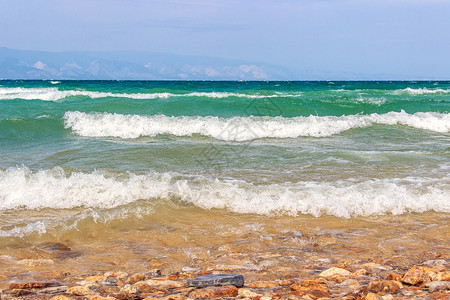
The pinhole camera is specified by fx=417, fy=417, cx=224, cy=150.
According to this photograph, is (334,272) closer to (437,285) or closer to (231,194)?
(437,285)

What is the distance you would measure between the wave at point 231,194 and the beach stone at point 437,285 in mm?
2279

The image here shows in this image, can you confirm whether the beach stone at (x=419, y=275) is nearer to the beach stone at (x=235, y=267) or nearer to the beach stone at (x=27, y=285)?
the beach stone at (x=235, y=267)

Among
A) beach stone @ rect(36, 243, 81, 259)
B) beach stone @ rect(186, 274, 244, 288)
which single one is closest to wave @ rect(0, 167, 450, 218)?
beach stone @ rect(36, 243, 81, 259)

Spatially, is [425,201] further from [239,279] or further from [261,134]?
[261,134]

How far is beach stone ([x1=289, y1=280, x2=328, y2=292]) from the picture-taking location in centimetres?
300

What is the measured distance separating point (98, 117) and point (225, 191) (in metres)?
9.29

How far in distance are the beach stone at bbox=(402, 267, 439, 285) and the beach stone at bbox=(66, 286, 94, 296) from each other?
2331 millimetres

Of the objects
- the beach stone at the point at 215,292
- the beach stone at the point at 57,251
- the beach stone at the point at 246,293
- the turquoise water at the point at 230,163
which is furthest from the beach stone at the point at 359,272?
the beach stone at the point at 57,251

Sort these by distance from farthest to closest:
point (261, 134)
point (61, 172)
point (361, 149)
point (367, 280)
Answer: point (261, 134) → point (361, 149) → point (61, 172) → point (367, 280)

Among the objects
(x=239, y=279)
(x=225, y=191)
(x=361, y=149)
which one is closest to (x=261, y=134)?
(x=361, y=149)

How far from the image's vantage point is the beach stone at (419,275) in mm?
3107

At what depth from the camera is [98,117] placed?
13977mm

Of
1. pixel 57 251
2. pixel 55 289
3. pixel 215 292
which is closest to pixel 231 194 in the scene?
pixel 57 251

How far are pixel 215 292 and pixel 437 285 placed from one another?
158 centimetres
